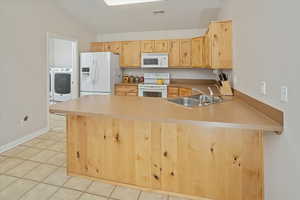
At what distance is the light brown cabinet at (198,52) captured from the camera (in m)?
3.91

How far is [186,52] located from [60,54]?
4.79m

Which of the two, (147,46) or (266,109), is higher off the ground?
(147,46)

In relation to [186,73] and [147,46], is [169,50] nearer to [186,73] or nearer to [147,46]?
[147,46]

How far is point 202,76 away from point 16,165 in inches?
165

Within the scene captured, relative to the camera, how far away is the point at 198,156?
1.69m

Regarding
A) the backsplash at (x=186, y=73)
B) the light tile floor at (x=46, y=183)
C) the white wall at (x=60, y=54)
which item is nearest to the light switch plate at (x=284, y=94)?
the light tile floor at (x=46, y=183)

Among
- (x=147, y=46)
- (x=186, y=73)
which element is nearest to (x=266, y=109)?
(x=186, y=73)

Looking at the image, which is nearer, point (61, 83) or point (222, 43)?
point (222, 43)

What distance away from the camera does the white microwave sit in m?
4.56

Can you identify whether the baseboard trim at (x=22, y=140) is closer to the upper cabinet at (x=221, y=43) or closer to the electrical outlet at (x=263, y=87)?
the upper cabinet at (x=221, y=43)

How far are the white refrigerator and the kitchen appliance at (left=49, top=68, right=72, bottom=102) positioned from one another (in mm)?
1765

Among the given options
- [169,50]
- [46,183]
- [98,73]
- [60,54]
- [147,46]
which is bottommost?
[46,183]

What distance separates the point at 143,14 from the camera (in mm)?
4090

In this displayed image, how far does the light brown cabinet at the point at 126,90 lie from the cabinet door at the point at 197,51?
1.57 meters
